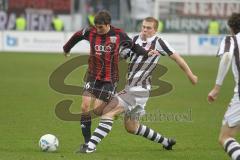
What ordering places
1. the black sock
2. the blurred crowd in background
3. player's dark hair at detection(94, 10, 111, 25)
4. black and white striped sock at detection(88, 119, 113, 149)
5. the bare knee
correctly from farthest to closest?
the blurred crowd in background, the bare knee, the black sock, player's dark hair at detection(94, 10, 111, 25), black and white striped sock at detection(88, 119, 113, 149)

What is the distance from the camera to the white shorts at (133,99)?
1015cm

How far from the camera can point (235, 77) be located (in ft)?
27.2

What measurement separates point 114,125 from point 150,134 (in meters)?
2.86

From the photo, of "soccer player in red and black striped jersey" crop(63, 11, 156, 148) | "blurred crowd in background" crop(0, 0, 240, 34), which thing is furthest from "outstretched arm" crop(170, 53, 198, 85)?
"blurred crowd in background" crop(0, 0, 240, 34)

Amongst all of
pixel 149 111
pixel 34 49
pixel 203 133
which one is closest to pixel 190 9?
pixel 34 49

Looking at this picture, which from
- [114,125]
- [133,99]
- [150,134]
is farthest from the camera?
[114,125]

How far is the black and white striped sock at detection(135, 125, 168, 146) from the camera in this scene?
10.5 m

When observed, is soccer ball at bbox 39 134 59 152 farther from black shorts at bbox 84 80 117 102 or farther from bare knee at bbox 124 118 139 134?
bare knee at bbox 124 118 139 134

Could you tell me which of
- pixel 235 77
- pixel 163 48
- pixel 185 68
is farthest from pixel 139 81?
pixel 235 77

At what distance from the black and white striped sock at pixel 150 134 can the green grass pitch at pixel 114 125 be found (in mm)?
156

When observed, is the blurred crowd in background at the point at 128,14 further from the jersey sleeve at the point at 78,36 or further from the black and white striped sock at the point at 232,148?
the black and white striped sock at the point at 232,148

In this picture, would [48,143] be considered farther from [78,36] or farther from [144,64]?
[144,64]

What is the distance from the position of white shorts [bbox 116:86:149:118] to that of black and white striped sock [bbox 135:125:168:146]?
299 mm

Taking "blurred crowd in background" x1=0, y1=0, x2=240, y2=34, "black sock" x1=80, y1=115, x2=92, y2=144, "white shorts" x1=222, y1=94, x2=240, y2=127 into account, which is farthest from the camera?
"blurred crowd in background" x1=0, y1=0, x2=240, y2=34
